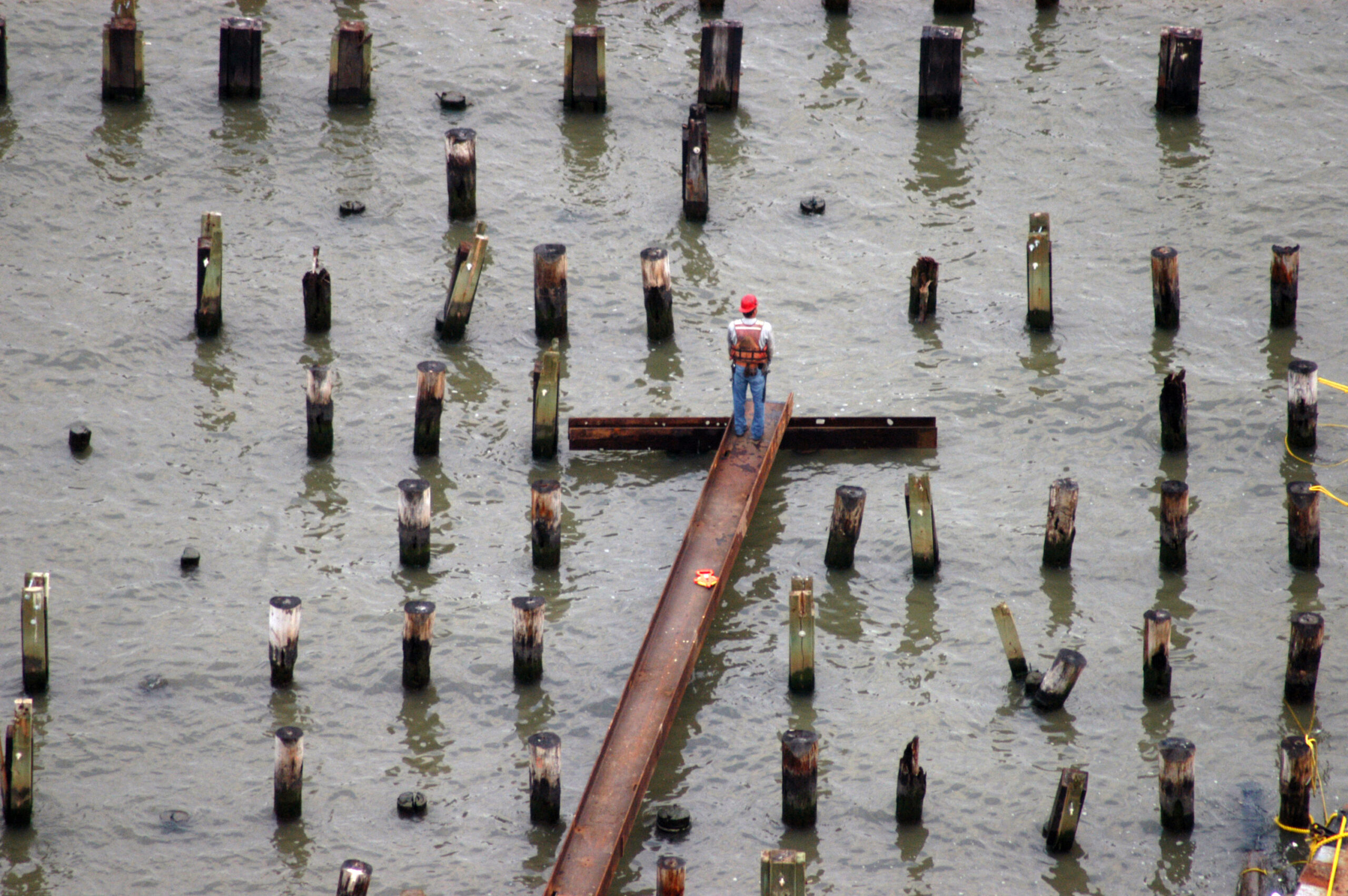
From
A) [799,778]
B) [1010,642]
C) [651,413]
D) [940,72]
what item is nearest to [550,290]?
[651,413]

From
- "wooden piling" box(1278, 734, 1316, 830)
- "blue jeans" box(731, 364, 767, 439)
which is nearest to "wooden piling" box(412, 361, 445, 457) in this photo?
"blue jeans" box(731, 364, 767, 439)

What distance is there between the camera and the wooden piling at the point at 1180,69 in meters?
32.4

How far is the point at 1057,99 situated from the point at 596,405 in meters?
11.5

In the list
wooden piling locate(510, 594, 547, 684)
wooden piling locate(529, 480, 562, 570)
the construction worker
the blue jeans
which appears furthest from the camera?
the blue jeans

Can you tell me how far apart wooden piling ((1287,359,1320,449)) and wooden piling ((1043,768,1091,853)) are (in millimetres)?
7728

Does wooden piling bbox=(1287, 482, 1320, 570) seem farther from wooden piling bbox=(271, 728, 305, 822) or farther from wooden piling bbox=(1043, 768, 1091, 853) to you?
wooden piling bbox=(271, 728, 305, 822)

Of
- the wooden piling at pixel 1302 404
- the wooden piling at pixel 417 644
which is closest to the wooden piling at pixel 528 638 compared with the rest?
the wooden piling at pixel 417 644

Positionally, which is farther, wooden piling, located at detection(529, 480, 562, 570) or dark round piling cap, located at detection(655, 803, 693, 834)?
wooden piling, located at detection(529, 480, 562, 570)

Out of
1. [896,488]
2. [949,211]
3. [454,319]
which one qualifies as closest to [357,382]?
[454,319]

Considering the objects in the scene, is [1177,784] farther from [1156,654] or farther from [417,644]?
[417,644]

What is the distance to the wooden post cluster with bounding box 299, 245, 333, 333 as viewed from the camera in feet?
88.7

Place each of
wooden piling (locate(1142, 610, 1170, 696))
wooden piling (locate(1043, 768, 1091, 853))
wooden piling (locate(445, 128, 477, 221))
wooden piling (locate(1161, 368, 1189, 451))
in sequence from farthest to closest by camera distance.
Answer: wooden piling (locate(445, 128, 477, 221)) < wooden piling (locate(1161, 368, 1189, 451)) < wooden piling (locate(1142, 610, 1170, 696)) < wooden piling (locate(1043, 768, 1091, 853))

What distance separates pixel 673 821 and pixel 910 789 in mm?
2381

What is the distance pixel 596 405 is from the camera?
2638cm
